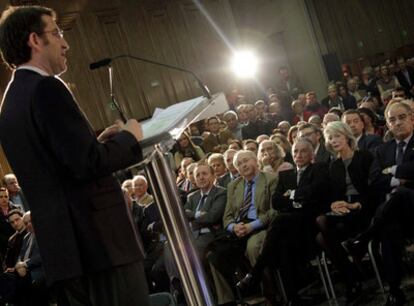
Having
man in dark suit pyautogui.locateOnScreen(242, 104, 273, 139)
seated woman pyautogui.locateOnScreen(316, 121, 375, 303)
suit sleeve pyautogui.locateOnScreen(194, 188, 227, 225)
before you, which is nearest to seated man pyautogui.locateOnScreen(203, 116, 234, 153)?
man in dark suit pyautogui.locateOnScreen(242, 104, 273, 139)

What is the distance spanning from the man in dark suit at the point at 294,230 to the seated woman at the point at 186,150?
355cm

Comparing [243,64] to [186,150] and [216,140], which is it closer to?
[216,140]

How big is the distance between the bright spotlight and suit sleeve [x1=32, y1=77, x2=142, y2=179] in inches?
411

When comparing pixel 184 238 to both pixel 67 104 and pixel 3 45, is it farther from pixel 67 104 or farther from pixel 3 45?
pixel 3 45

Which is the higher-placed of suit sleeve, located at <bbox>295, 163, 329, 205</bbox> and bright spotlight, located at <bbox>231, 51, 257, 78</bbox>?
bright spotlight, located at <bbox>231, 51, 257, 78</bbox>

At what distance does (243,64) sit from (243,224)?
7777 mm

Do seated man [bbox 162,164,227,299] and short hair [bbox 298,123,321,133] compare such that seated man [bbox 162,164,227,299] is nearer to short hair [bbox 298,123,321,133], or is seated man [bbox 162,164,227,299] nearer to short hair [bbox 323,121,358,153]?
short hair [bbox 298,123,321,133]

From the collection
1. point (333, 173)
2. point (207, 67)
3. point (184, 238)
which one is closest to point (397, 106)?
point (333, 173)

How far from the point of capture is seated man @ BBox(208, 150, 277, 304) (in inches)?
186

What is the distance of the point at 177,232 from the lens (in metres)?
1.82

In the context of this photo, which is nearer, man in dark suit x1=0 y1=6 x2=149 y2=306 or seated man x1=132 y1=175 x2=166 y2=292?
man in dark suit x1=0 y1=6 x2=149 y2=306

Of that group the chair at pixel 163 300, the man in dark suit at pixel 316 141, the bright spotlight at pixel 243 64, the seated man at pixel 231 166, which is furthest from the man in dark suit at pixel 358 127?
the bright spotlight at pixel 243 64

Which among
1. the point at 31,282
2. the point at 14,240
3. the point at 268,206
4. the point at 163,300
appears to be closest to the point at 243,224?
the point at 268,206

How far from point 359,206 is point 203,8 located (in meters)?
8.40
